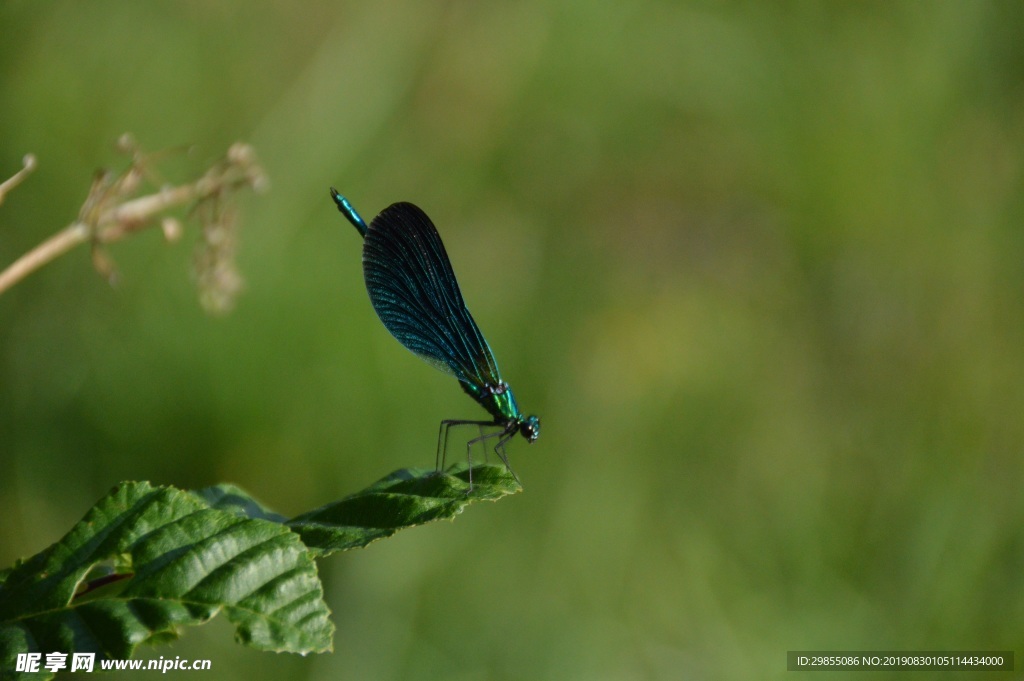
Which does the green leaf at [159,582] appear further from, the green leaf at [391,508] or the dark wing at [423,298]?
the dark wing at [423,298]

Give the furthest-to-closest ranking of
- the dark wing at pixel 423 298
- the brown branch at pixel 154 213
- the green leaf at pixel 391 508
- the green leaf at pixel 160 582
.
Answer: the dark wing at pixel 423 298 → the brown branch at pixel 154 213 → the green leaf at pixel 391 508 → the green leaf at pixel 160 582

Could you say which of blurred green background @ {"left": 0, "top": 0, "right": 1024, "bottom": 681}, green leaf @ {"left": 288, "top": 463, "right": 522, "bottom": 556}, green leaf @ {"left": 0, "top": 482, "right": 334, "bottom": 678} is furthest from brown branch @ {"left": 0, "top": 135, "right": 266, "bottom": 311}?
blurred green background @ {"left": 0, "top": 0, "right": 1024, "bottom": 681}

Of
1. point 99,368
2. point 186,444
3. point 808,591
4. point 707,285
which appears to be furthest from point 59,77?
point 808,591

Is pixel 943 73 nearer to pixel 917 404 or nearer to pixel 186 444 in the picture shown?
pixel 917 404

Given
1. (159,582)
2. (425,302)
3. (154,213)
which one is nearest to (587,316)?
(425,302)

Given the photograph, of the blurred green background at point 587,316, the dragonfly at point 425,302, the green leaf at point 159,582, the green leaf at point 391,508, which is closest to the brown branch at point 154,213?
the dragonfly at point 425,302

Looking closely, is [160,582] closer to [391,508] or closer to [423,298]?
[391,508]

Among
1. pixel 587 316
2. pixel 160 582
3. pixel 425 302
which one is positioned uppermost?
pixel 587 316
